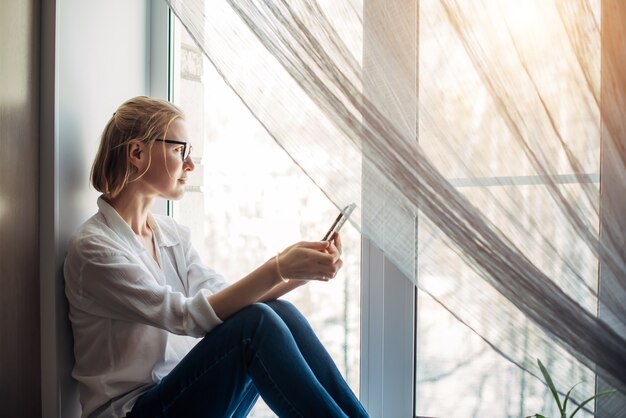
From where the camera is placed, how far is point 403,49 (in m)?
1.29

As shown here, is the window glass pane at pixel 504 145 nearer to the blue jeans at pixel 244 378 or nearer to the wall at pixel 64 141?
the blue jeans at pixel 244 378

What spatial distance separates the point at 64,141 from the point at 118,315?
16.3 inches

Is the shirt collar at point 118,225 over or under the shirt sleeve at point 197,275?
over

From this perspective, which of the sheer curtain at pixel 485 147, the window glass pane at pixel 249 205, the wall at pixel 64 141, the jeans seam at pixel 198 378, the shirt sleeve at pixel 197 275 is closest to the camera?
the sheer curtain at pixel 485 147

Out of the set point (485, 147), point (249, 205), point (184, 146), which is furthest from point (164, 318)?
point (485, 147)

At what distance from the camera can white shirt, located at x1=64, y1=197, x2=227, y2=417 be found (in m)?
1.36

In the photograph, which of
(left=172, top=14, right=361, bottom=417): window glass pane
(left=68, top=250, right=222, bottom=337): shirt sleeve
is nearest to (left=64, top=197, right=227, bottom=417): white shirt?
(left=68, top=250, right=222, bottom=337): shirt sleeve

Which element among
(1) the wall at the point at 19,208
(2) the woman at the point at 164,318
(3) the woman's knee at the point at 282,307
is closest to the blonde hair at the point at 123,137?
(2) the woman at the point at 164,318

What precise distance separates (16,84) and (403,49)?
81 centimetres

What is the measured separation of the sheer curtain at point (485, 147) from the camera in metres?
1.20

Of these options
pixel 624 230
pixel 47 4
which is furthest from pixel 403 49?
pixel 47 4

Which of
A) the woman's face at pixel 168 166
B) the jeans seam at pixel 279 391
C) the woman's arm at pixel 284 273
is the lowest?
the jeans seam at pixel 279 391

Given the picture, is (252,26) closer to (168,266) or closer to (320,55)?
(320,55)

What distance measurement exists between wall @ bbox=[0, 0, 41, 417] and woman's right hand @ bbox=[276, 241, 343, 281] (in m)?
0.56
